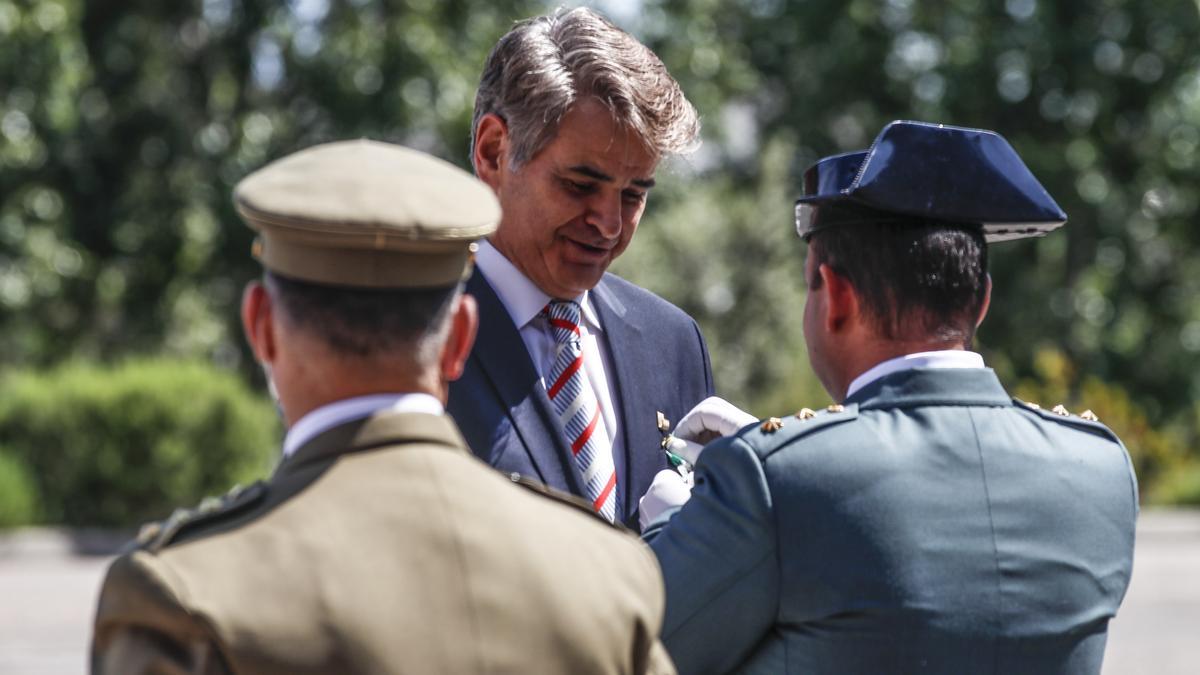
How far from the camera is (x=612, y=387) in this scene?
2.97 meters

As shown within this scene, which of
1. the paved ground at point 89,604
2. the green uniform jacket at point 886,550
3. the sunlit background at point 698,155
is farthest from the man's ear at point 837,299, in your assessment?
the sunlit background at point 698,155

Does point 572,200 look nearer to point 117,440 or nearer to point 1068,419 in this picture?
point 1068,419

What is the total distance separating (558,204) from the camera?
290 cm

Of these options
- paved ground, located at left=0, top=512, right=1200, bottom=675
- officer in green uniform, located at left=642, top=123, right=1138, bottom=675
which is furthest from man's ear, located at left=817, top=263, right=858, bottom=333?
paved ground, located at left=0, top=512, right=1200, bottom=675

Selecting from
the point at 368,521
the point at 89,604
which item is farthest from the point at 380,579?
the point at 89,604

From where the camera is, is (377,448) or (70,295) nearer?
(377,448)

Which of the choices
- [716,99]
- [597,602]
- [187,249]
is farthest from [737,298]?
[597,602]

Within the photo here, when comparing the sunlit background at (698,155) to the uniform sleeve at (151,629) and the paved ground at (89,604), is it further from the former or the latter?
the uniform sleeve at (151,629)

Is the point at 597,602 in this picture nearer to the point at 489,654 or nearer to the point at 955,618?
the point at 489,654

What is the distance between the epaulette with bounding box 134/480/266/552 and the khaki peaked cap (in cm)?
24

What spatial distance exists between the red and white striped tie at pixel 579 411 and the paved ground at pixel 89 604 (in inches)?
253

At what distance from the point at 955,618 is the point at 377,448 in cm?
84

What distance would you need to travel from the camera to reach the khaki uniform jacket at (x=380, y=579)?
1654 millimetres

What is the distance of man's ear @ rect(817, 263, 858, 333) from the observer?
7.57ft
